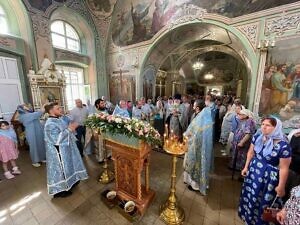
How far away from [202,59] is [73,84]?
1403 cm

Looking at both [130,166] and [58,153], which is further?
[58,153]

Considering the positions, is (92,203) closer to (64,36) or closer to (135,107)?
(135,107)

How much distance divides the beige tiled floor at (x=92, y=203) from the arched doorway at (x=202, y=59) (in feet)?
12.9

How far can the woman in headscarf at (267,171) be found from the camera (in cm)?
168

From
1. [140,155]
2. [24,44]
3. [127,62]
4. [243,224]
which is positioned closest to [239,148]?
[243,224]

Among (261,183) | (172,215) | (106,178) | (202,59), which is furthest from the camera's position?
(202,59)

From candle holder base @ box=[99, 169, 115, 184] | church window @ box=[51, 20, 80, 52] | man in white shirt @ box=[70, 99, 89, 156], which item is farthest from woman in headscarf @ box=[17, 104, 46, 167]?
church window @ box=[51, 20, 80, 52]

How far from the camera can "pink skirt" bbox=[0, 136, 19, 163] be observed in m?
3.44

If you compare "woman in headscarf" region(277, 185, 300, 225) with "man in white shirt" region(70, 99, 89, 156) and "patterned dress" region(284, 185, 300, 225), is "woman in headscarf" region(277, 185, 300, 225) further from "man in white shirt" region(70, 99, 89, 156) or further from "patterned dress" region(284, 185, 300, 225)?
"man in white shirt" region(70, 99, 89, 156)

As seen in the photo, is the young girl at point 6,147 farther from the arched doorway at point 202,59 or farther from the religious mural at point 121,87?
the arched doorway at point 202,59

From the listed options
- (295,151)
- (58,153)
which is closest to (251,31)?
(295,151)

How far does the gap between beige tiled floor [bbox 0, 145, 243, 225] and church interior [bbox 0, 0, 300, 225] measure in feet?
0.07

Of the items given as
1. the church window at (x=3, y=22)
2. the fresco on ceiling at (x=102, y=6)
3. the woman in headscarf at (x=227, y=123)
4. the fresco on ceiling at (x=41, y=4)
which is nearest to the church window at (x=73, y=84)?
the church window at (x=3, y=22)

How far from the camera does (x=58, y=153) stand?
272 cm
